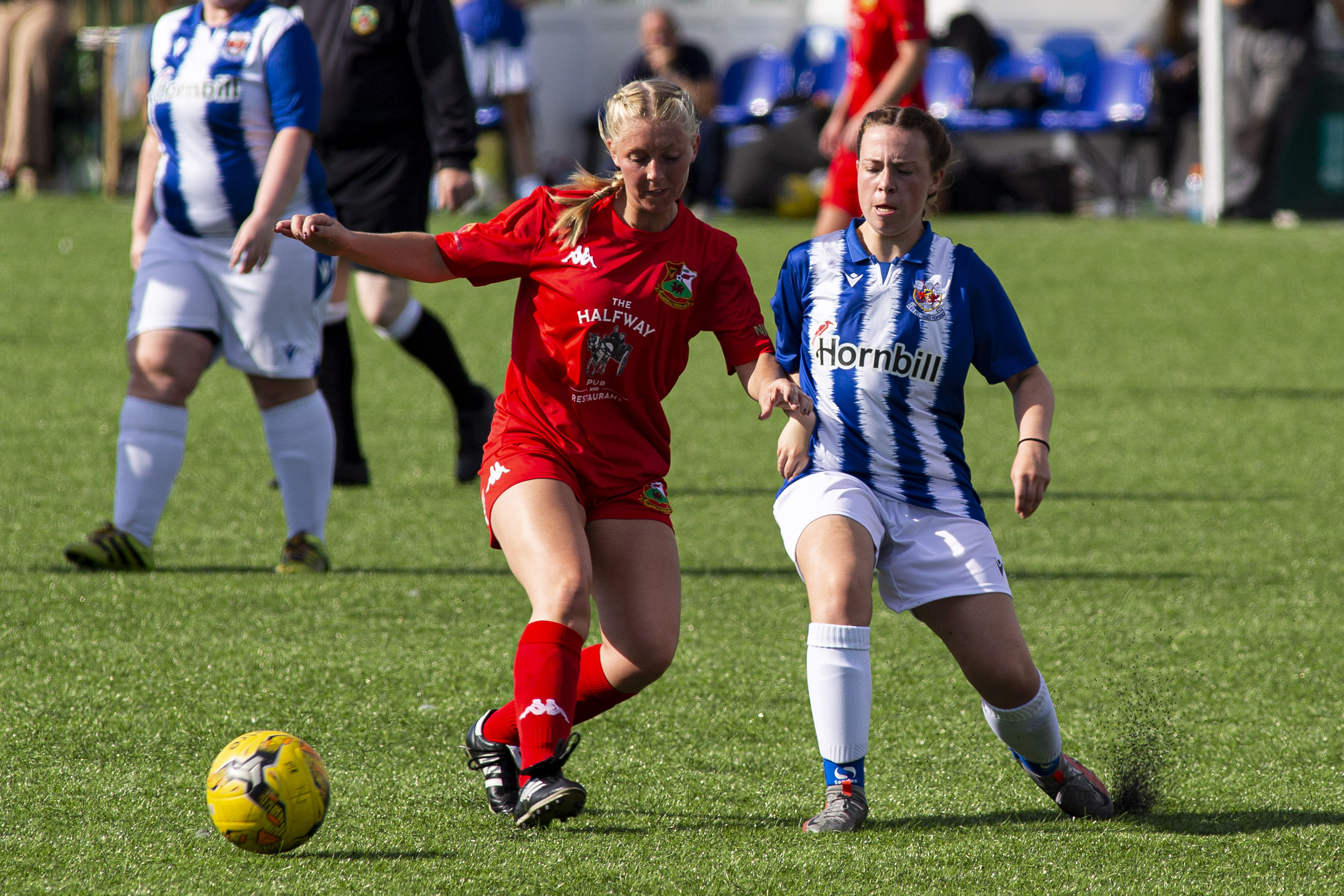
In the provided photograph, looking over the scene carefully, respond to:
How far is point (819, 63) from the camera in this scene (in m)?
16.5

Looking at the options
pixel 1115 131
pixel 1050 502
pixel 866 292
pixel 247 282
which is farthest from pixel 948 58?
pixel 866 292

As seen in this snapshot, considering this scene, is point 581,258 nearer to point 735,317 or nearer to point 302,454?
point 735,317

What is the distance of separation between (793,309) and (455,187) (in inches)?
98.9

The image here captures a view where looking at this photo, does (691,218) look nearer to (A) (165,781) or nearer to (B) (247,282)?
(A) (165,781)

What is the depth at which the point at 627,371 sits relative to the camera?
3301mm

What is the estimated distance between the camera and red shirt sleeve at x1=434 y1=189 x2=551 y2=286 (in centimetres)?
325

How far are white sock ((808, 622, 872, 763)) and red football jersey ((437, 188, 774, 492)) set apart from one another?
0.55 metres

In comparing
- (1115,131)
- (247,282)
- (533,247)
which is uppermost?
(533,247)

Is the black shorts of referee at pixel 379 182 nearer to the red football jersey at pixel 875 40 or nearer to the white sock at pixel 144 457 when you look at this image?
the white sock at pixel 144 457

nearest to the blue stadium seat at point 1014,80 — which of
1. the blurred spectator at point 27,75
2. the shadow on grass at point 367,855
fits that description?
the blurred spectator at point 27,75

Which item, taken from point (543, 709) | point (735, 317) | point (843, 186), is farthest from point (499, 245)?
point (843, 186)

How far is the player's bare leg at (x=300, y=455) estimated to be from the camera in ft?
16.0

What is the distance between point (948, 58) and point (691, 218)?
13.6 metres

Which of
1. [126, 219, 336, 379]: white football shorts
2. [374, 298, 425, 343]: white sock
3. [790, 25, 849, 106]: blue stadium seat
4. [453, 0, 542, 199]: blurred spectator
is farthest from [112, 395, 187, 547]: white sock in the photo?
[790, 25, 849, 106]: blue stadium seat
